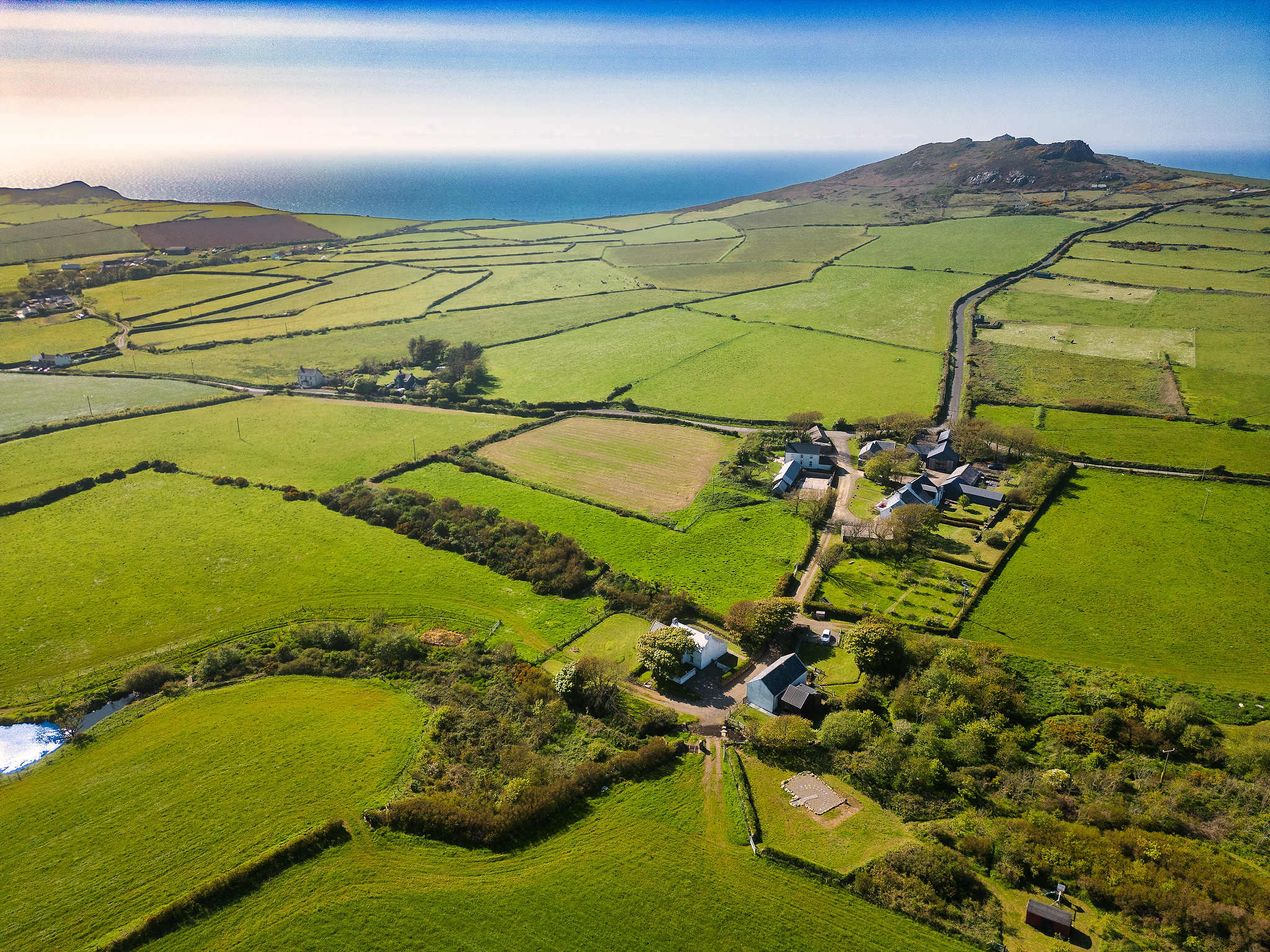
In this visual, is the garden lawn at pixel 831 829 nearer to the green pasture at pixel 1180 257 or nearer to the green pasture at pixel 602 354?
the green pasture at pixel 602 354

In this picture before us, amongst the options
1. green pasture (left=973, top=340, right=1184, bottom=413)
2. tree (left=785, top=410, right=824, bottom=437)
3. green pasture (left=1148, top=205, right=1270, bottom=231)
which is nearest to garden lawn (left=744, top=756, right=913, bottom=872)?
tree (left=785, top=410, right=824, bottom=437)

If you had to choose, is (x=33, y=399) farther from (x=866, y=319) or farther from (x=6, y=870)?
(x=866, y=319)

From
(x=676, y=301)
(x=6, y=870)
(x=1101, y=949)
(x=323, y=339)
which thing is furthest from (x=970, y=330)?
(x=6, y=870)

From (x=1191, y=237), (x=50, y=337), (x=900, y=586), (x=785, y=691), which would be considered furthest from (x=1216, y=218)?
(x=50, y=337)

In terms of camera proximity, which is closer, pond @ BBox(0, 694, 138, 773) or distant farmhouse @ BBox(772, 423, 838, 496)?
pond @ BBox(0, 694, 138, 773)

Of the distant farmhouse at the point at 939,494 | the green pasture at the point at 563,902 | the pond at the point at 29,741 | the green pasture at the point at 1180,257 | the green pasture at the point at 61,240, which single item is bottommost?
the green pasture at the point at 563,902

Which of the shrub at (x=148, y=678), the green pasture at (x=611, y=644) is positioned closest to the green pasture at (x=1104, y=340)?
the green pasture at (x=611, y=644)

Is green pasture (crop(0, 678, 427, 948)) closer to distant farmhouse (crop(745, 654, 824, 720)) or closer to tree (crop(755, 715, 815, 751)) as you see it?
tree (crop(755, 715, 815, 751))
